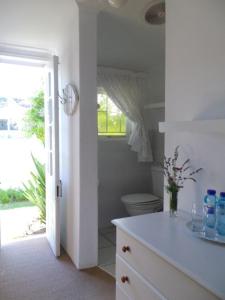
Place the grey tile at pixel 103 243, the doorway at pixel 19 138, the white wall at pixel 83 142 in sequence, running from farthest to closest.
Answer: the doorway at pixel 19 138 → the grey tile at pixel 103 243 → the white wall at pixel 83 142

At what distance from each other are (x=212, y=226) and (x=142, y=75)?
8.93ft

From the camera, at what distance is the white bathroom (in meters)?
2.92

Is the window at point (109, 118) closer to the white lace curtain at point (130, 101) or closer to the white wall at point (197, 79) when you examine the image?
the white lace curtain at point (130, 101)

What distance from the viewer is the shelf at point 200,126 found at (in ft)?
3.42

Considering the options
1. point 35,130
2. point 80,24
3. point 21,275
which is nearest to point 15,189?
point 35,130

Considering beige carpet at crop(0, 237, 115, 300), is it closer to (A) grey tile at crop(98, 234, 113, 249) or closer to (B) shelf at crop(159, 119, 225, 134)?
(A) grey tile at crop(98, 234, 113, 249)

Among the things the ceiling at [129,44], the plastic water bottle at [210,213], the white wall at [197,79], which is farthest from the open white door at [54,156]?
the plastic water bottle at [210,213]

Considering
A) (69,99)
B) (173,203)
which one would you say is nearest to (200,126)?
(173,203)

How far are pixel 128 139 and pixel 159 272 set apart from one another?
8.11ft

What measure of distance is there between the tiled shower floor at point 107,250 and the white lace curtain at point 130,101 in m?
1.04

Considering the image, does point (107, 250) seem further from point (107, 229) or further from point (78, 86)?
point (78, 86)

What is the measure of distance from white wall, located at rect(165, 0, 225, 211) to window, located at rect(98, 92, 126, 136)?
175cm

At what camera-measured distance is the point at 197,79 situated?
1383mm

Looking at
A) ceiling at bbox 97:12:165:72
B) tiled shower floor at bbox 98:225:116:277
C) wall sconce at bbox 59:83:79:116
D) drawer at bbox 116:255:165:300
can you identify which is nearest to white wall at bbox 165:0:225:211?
drawer at bbox 116:255:165:300
